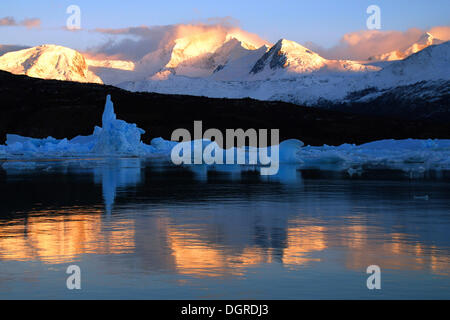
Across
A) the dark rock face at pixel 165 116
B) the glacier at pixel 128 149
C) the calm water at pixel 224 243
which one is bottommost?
the calm water at pixel 224 243

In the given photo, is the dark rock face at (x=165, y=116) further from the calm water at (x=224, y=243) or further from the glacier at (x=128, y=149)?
the calm water at (x=224, y=243)

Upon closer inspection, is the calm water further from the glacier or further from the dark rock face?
the dark rock face

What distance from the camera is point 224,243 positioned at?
13.2 m

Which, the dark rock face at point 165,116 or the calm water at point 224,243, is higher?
the dark rock face at point 165,116

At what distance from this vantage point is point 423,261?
1152 centimetres

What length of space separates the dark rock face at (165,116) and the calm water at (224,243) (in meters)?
95.0

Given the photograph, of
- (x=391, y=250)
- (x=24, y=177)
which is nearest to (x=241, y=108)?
(x=24, y=177)

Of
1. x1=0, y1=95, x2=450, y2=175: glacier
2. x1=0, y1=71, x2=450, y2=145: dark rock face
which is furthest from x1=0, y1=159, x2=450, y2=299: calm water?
x1=0, y1=71, x2=450, y2=145: dark rock face

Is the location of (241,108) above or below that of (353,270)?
above

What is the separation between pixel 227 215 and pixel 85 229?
165 inches

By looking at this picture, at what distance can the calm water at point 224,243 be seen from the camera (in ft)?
32.2

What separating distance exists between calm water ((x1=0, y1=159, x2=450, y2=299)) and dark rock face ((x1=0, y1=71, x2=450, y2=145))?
95004 mm

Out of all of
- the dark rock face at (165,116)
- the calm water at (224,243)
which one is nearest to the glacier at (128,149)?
the calm water at (224,243)
